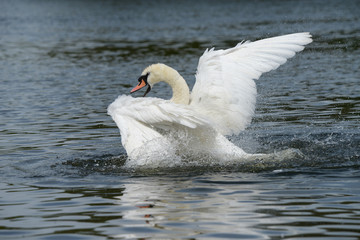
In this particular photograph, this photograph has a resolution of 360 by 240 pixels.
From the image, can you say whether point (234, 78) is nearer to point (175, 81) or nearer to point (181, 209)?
point (175, 81)

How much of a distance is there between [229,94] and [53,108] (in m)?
7.55

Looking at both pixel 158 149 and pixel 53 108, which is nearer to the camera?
pixel 158 149

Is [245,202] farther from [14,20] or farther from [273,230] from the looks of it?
[14,20]

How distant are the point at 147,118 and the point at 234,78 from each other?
1.38 m

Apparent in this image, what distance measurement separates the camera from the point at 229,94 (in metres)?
8.91

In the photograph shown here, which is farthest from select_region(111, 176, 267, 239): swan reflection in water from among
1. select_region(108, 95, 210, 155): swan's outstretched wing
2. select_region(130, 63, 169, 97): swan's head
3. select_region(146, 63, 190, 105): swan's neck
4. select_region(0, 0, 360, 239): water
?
select_region(130, 63, 169, 97): swan's head

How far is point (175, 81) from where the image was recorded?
9430mm

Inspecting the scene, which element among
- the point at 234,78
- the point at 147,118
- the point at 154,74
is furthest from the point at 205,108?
the point at 154,74

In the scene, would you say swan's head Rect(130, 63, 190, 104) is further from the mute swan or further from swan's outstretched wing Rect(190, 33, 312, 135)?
swan's outstretched wing Rect(190, 33, 312, 135)

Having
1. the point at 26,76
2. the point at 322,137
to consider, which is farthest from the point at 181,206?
the point at 26,76

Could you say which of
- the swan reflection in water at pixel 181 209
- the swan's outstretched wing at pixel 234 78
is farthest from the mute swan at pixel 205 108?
the swan reflection in water at pixel 181 209

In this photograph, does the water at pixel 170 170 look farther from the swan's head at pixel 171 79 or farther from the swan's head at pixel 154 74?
the swan's head at pixel 154 74

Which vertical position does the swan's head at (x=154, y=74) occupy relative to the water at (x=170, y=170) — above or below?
above

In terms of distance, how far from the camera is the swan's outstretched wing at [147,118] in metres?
8.24
